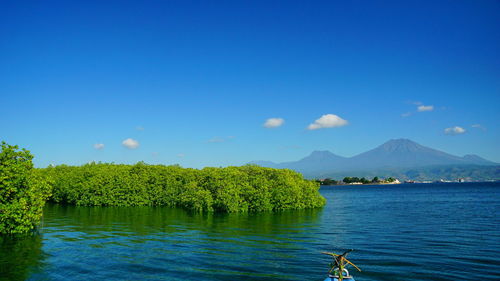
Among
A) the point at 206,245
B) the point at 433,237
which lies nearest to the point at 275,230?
the point at 206,245

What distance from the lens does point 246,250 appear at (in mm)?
26031

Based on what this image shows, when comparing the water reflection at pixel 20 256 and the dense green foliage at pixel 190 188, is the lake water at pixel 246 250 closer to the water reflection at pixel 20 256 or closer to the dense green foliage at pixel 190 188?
the water reflection at pixel 20 256

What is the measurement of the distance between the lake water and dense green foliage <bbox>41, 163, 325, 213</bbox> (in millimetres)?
14230

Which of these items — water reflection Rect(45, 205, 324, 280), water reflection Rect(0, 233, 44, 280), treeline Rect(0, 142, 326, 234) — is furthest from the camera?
treeline Rect(0, 142, 326, 234)

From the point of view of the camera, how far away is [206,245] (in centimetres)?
2775

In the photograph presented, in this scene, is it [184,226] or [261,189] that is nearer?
[184,226]

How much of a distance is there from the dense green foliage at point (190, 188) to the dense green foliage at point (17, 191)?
27686 millimetres

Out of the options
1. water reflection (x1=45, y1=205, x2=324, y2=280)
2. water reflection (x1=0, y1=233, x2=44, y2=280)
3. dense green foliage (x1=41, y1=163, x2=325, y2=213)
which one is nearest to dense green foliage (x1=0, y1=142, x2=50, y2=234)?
water reflection (x1=0, y1=233, x2=44, y2=280)

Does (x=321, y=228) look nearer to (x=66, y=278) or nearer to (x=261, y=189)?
(x=261, y=189)

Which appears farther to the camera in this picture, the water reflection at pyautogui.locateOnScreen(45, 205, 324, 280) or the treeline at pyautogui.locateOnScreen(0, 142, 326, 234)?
the treeline at pyautogui.locateOnScreen(0, 142, 326, 234)

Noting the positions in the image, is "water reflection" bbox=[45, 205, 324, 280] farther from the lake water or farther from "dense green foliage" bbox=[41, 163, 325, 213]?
"dense green foliage" bbox=[41, 163, 325, 213]

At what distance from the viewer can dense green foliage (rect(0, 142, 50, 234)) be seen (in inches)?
1109

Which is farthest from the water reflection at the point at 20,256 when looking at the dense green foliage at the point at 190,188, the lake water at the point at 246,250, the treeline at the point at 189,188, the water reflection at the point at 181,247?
the dense green foliage at the point at 190,188

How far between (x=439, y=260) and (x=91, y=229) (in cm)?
3182
